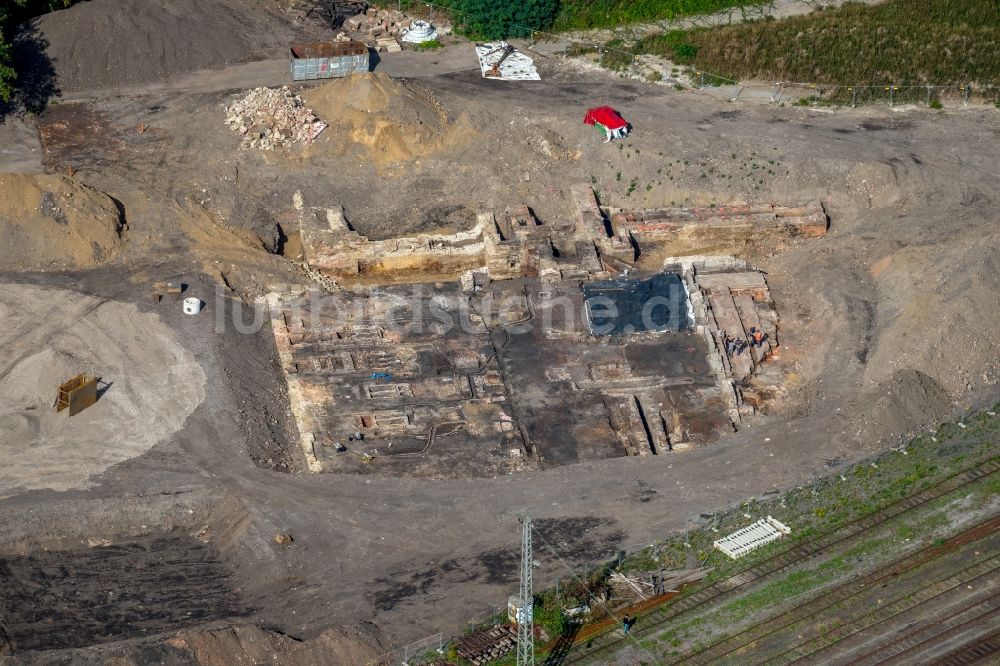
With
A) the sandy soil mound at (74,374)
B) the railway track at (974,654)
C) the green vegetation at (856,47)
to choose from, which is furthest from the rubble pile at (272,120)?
the railway track at (974,654)

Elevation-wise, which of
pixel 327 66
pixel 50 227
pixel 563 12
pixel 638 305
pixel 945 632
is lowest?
pixel 945 632

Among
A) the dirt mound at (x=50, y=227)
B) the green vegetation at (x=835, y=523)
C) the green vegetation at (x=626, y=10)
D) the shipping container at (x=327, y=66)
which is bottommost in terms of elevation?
the green vegetation at (x=835, y=523)

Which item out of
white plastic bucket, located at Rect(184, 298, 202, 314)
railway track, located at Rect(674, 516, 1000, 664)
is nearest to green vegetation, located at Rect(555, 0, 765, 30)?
white plastic bucket, located at Rect(184, 298, 202, 314)

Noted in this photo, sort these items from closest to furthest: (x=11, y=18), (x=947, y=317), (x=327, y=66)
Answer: (x=947, y=317) < (x=11, y=18) < (x=327, y=66)

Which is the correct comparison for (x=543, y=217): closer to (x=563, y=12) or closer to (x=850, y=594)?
(x=563, y=12)

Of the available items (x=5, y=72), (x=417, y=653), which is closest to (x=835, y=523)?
(x=417, y=653)

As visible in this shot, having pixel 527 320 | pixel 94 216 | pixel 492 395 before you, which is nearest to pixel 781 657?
pixel 492 395

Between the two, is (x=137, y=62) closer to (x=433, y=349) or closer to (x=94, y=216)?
(x=94, y=216)

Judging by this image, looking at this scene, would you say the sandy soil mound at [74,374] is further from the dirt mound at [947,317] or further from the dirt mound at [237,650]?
the dirt mound at [947,317]
